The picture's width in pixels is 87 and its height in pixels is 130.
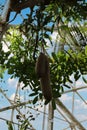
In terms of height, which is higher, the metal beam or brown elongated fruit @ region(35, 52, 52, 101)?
the metal beam

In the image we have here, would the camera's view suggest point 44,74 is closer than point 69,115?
Yes

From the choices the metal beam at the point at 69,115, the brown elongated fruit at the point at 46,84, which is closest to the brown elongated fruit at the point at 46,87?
the brown elongated fruit at the point at 46,84

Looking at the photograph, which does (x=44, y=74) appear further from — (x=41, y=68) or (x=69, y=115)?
(x=69, y=115)

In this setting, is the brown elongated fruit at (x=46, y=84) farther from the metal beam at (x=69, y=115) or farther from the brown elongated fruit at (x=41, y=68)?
the metal beam at (x=69, y=115)

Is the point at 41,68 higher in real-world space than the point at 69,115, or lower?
lower

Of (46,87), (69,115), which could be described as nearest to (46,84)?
(46,87)

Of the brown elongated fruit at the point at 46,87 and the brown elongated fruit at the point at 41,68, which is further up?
the brown elongated fruit at the point at 41,68

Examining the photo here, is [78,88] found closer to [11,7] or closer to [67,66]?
[67,66]

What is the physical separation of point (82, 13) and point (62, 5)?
175mm

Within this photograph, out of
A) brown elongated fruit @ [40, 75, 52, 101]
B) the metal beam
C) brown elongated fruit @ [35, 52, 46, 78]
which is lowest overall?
brown elongated fruit @ [40, 75, 52, 101]

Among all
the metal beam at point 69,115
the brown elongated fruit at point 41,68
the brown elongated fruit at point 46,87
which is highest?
the metal beam at point 69,115

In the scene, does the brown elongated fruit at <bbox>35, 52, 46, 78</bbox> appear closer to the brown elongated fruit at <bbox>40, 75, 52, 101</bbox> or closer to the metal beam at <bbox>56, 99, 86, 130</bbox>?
the brown elongated fruit at <bbox>40, 75, 52, 101</bbox>

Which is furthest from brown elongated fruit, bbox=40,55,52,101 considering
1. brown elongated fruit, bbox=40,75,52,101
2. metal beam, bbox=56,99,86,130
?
metal beam, bbox=56,99,86,130

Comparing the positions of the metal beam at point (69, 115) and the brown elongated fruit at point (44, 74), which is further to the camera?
the metal beam at point (69, 115)
